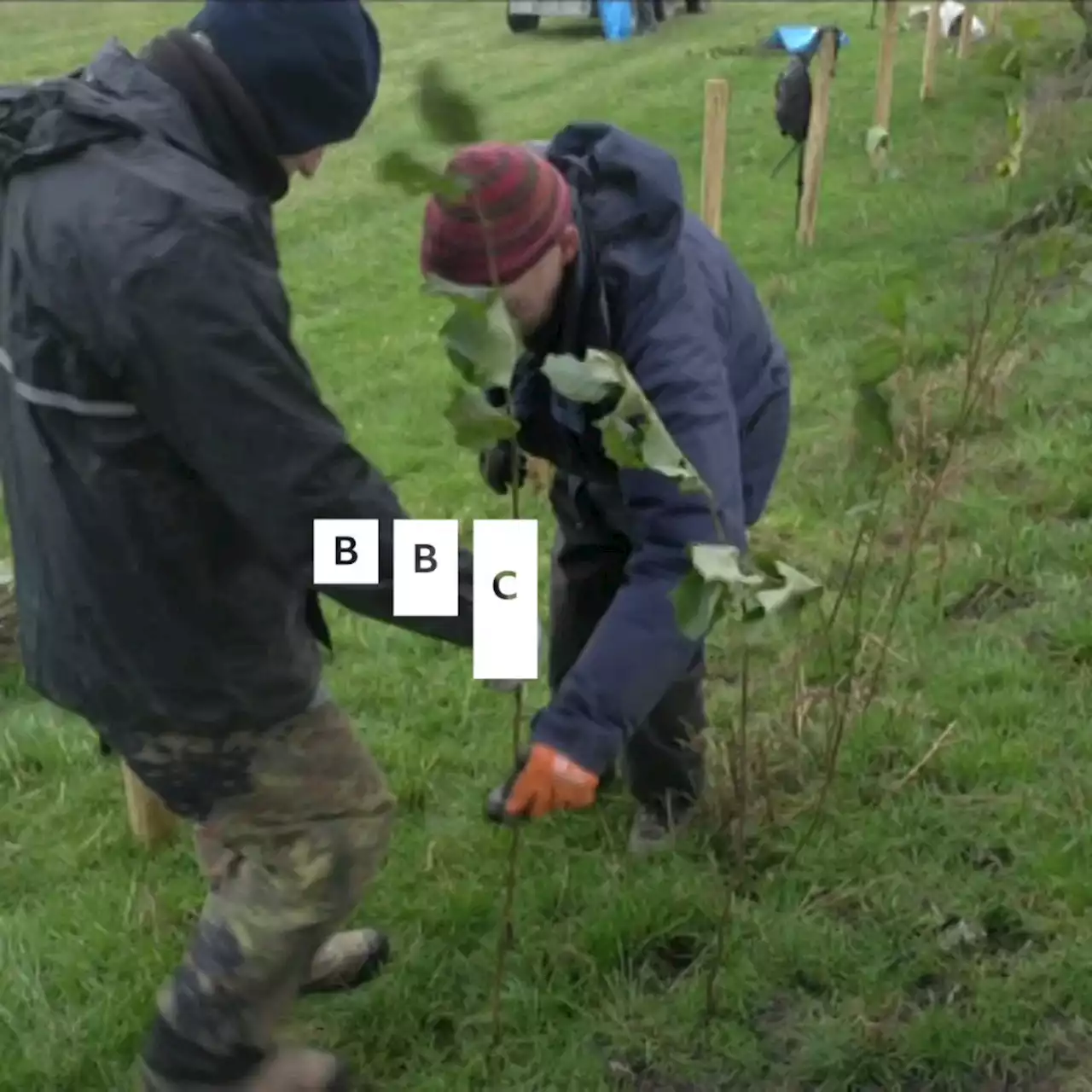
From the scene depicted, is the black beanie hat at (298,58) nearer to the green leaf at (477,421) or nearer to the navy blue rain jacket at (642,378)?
the green leaf at (477,421)

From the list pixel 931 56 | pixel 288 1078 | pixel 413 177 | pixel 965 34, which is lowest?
pixel 965 34

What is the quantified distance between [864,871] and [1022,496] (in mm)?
1872

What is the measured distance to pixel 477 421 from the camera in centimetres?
186

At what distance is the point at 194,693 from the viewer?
6.63 feet

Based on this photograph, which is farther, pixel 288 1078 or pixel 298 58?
pixel 288 1078

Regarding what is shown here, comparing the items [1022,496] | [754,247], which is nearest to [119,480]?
[1022,496]

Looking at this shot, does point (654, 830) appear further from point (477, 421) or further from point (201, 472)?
point (201, 472)

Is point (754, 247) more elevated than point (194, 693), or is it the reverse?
point (194, 693)

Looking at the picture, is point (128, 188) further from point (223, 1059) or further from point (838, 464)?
point (838, 464)

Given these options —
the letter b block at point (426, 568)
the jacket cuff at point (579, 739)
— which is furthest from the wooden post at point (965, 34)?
the letter b block at point (426, 568)

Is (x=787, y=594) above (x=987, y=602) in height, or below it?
above

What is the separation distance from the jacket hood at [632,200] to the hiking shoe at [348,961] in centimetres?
126

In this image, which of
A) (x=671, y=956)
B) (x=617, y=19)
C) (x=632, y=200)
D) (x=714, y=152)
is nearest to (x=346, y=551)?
(x=632, y=200)

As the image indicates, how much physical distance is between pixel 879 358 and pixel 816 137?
5.31 m
